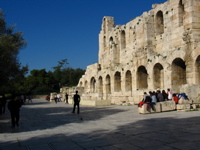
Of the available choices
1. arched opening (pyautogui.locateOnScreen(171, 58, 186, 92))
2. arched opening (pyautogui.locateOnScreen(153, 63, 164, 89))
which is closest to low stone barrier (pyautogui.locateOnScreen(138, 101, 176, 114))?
arched opening (pyautogui.locateOnScreen(171, 58, 186, 92))

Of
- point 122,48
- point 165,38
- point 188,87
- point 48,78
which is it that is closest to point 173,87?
point 188,87

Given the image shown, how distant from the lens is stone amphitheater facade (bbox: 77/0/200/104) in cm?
1673

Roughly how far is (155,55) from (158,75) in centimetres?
199

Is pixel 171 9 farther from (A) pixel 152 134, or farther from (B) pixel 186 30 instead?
(A) pixel 152 134

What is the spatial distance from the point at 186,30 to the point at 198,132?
1329 cm

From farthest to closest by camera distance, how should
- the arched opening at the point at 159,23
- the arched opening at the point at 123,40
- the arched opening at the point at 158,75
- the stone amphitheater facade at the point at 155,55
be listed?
the arched opening at the point at 123,40 → the arched opening at the point at 159,23 → the arched opening at the point at 158,75 → the stone amphitheater facade at the point at 155,55

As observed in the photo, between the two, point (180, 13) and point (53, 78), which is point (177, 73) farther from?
point (53, 78)

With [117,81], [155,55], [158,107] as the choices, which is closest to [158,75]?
[155,55]

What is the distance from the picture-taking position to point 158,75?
808 inches

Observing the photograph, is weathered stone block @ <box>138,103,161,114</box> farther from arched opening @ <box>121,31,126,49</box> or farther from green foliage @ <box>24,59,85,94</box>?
green foliage @ <box>24,59,85,94</box>

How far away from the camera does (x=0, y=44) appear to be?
10.8 m

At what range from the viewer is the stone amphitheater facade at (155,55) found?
16734 mm

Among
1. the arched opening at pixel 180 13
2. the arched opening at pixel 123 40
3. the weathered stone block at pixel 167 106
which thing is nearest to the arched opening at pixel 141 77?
the arched opening at pixel 180 13

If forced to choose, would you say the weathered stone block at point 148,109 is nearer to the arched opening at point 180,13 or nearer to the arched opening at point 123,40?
the arched opening at point 180,13
